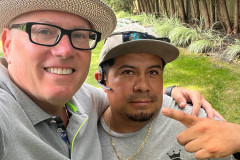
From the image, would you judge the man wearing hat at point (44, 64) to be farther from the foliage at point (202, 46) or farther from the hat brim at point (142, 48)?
the foliage at point (202, 46)

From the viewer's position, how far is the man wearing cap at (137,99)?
2.01 m

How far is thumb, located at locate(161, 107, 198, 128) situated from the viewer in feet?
4.89

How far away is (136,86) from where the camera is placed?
2.01 meters

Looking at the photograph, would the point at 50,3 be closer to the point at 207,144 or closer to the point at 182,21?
the point at 207,144

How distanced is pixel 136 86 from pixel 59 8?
2.81 ft

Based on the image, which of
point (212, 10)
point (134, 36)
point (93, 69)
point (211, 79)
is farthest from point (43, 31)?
point (212, 10)

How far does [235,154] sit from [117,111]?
3.12ft

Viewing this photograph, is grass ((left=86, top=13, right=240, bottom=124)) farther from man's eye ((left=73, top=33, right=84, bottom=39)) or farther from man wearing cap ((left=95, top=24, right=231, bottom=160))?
man's eye ((left=73, top=33, right=84, bottom=39))

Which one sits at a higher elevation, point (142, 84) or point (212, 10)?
point (142, 84)

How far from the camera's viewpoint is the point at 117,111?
84.8 inches

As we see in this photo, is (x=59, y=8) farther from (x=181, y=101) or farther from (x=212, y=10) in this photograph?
(x=212, y=10)

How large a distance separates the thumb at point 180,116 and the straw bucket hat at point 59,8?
31.0 inches

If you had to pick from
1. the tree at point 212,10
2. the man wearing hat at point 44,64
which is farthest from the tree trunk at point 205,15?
the man wearing hat at point 44,64

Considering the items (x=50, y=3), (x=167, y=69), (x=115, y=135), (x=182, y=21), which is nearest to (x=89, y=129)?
(x=115, y=135)
